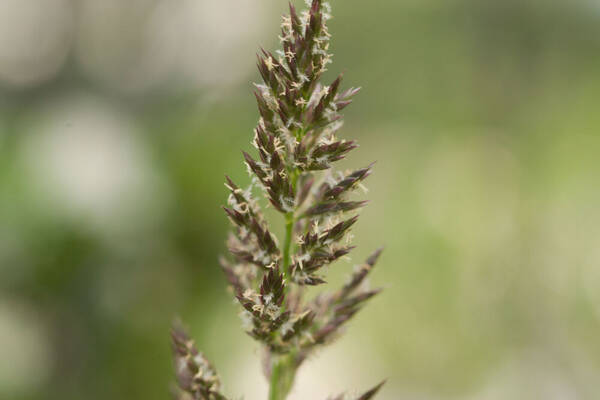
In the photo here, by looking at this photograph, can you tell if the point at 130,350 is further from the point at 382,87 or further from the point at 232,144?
the point at 382,87

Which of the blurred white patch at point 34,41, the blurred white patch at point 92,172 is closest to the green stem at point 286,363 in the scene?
the blurred white patch at point 92,172

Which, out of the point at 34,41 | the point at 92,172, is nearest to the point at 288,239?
the point at 92,172

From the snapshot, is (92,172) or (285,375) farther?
(92,172)

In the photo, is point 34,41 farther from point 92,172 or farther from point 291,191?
point 291,191

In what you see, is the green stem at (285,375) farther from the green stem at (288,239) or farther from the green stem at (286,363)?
the green stem at (288,239)

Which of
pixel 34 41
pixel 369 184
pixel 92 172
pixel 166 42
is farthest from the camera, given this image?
pixel 369 184
